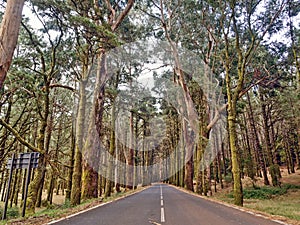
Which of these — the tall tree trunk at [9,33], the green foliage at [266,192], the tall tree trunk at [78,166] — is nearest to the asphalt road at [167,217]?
the tall tree trunk at [78,166]

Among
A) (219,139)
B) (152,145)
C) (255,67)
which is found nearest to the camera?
(255,67)

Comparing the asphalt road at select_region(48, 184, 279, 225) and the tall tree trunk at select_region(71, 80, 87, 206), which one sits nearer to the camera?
the asphalt road at select_region(48, 184, 279, 225)

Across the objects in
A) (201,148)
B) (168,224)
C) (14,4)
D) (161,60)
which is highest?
(161,60)

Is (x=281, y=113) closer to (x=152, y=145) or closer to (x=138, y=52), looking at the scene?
(x=138, y=52)

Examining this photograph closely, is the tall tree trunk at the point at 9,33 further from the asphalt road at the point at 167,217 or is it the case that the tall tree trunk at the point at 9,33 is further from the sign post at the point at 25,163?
the asphalt road at the point at 167,217

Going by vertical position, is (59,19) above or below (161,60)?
below

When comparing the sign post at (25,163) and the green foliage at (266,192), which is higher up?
the sign post at (25,163)

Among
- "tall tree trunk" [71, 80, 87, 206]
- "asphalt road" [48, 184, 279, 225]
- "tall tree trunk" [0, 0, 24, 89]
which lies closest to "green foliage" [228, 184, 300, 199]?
"asphalt road" [48, 184, 279, 225]

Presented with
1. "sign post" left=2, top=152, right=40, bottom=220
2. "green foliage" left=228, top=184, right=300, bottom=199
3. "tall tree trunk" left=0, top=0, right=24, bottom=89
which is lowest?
"green foliage" left=228, top=184, right=300, bottom=199

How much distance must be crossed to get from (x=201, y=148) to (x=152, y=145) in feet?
136

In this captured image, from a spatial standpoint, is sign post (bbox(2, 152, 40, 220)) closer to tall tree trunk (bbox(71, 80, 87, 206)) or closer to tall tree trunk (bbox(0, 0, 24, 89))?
tall tree trunk (bbox(71, 80, 87, 206))

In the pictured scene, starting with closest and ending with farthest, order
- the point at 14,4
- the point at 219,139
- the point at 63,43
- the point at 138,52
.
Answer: the point at 14,4, the point at 63,43, the point at 138,52, the point at 219,139

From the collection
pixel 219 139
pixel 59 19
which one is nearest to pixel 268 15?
pixel 59 19

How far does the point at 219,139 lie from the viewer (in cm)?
3569
